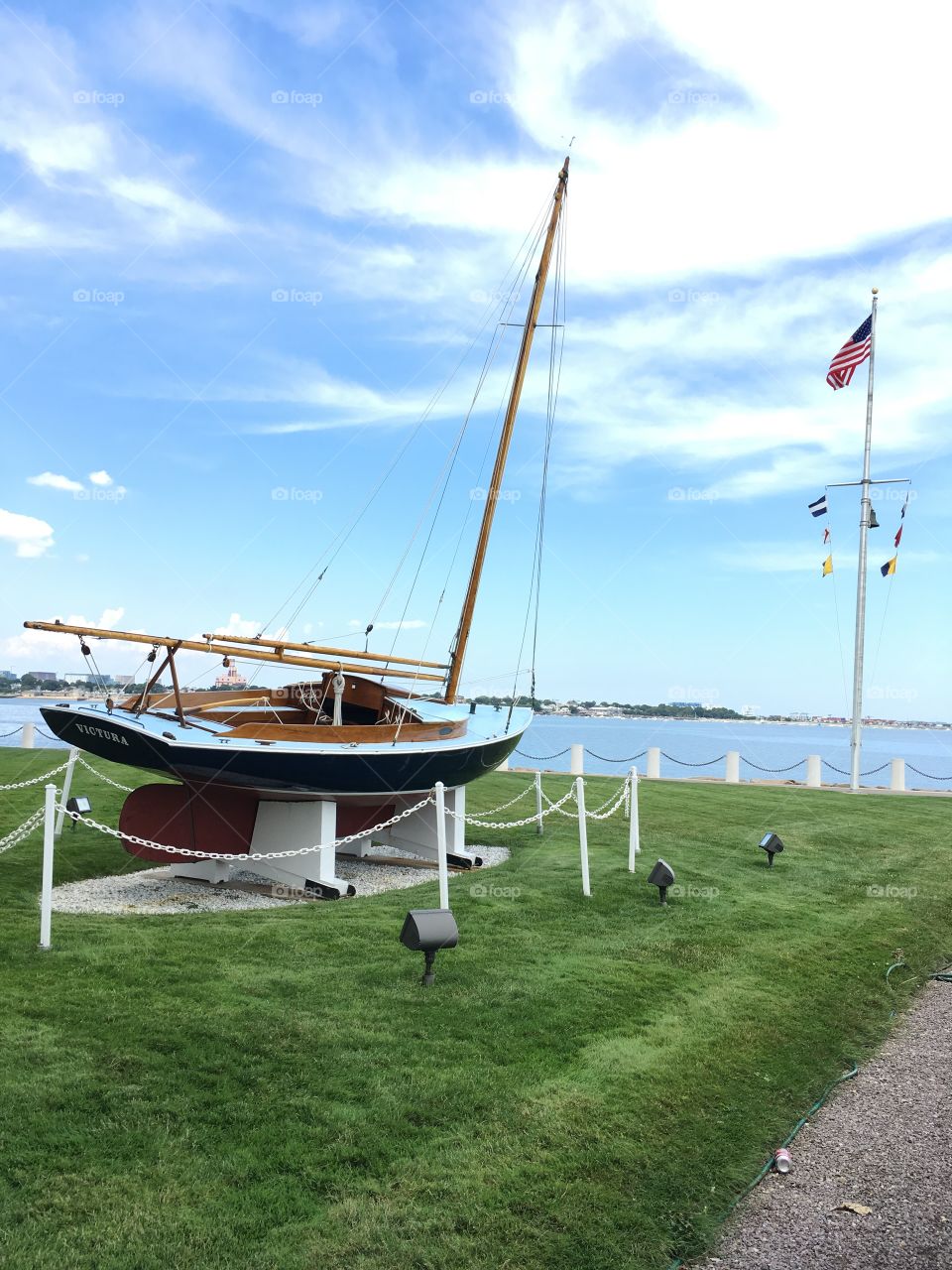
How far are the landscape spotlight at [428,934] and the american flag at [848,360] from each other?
64.7 ft

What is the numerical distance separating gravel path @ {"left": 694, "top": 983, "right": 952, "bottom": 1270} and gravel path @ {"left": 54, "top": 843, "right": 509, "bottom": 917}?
5.90 meters

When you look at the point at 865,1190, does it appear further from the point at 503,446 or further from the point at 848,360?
the point at 848,360

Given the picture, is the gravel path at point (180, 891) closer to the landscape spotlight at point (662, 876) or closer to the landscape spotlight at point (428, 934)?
the landscape spotlight at point (662, 876)

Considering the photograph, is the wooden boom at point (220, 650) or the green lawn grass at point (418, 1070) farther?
the wooden boom at point (220, 650)

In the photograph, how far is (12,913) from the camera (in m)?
9.64

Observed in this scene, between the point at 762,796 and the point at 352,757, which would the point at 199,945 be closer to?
the point at 352,757

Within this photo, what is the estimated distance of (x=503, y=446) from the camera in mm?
16438

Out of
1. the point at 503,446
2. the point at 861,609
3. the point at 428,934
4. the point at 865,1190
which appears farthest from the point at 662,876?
the point at 861,609

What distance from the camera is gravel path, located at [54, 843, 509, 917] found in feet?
36.0

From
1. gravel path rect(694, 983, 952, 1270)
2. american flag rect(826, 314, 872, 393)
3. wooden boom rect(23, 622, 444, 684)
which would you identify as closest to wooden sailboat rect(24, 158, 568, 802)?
wooden boom rect(23, 622, 444, 684)

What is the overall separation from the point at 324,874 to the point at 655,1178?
740 centimetres

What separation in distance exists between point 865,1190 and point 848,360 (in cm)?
2139

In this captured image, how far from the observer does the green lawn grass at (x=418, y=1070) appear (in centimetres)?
464

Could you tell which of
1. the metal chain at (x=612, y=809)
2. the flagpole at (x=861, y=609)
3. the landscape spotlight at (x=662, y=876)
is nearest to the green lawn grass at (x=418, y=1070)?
the landscape spotlight at (x=662, y=876)
